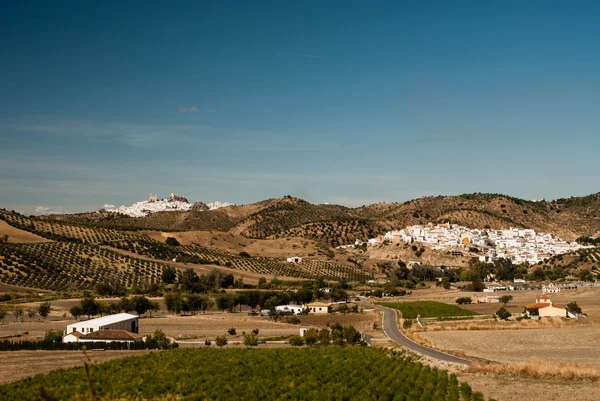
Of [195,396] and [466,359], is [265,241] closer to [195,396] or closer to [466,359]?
[466,359]

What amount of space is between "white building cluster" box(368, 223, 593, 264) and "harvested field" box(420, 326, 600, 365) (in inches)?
3930

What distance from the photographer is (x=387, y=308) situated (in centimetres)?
8294

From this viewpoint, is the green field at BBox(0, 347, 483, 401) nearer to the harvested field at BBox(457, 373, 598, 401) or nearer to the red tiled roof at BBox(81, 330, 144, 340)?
the harvested field at BBox(457, 373, 598, 401)

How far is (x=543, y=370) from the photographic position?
117ft

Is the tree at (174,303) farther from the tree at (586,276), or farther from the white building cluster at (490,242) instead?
the white building cluster at (490,242)

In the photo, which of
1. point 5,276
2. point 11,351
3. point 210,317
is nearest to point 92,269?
point 5,276

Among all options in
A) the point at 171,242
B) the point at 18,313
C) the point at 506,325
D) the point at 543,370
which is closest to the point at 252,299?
the point at 18,313

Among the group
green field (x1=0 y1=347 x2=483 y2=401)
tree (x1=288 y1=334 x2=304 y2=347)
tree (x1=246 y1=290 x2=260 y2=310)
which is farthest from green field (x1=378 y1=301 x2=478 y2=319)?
green field (x1=0 y1=347 x2=483 y2=401)

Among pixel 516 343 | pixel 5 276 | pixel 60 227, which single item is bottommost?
pixel 516 343

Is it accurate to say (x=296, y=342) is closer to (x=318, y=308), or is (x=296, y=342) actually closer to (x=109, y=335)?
(x=109, y=335)

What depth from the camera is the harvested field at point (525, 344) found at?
43.9m

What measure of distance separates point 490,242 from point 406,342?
13314cm

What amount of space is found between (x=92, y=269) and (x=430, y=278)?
69971 mm

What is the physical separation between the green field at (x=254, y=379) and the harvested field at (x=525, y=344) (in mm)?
8634
